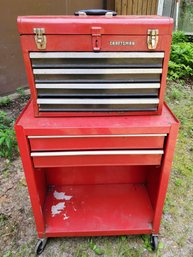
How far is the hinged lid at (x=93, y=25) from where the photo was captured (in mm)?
1006

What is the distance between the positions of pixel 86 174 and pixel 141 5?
12.4 feet

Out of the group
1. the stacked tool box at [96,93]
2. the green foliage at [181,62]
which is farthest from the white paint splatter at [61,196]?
the green foliage at [181,62]

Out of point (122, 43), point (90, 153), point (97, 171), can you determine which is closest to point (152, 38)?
point (122, 43)

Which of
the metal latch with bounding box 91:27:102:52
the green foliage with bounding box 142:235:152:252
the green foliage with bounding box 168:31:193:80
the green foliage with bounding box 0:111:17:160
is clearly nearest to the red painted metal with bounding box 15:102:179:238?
the green foliage with bounding box 142:235:152:252

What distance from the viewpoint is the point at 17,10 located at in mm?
2916

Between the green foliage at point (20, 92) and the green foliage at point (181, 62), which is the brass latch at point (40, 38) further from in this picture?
the green foliage at point (181, 62)

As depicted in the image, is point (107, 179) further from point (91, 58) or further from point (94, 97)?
point (91, 58)

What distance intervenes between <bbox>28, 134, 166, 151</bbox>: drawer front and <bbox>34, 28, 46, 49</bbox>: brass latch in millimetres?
415

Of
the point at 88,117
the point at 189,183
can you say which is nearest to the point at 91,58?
the point at 88,117

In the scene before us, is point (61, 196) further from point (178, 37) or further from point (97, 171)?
point (178, 37)

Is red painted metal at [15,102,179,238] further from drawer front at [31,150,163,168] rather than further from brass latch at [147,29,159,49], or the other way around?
brass latch at [147,29,159,49]

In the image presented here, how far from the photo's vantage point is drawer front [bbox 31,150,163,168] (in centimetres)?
116

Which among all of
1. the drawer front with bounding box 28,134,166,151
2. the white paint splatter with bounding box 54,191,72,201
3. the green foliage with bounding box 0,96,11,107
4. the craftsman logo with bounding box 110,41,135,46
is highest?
the craftsman logo with bounding box 110,41,135,46

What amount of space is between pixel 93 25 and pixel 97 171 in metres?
1.05
